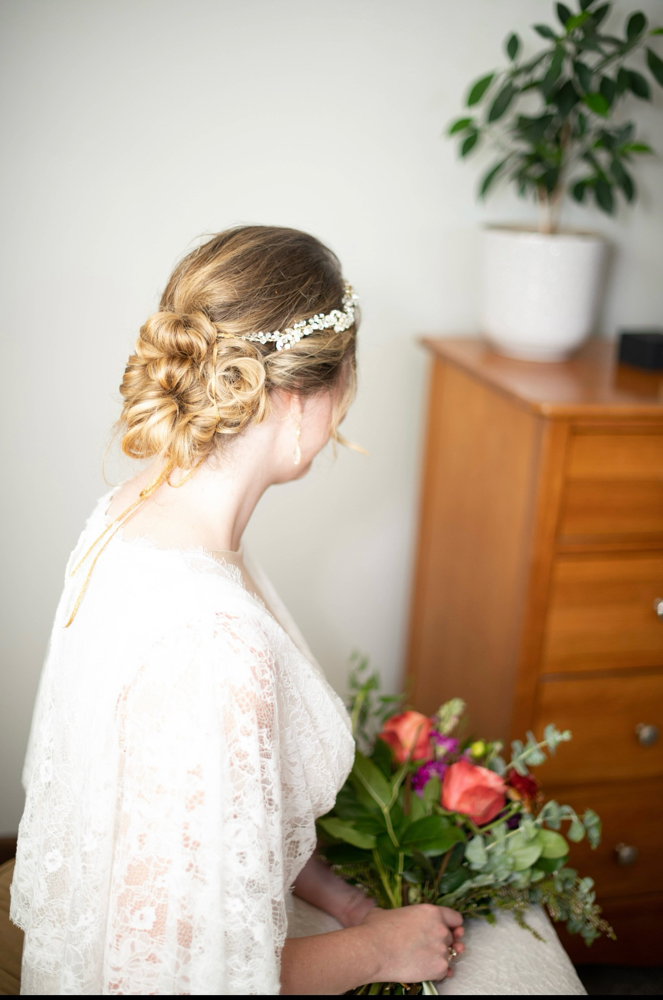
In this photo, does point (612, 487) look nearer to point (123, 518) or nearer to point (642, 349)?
point (642, 349)

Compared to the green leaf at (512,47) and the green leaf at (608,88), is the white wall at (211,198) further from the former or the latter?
the green leaf at (608,88)

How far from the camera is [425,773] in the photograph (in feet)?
3.43

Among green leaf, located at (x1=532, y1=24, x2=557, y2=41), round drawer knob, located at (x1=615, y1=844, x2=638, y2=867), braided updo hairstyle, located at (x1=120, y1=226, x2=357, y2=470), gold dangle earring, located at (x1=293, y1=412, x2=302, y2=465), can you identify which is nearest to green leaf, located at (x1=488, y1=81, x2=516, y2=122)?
green leaf, located at (x1=532, y1=24, x2=557, y2=41)

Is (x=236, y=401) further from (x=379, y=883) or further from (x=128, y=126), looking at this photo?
(x=128, y=126)

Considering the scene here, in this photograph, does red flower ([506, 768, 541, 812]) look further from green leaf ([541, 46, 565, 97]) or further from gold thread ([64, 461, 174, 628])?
green leaf ([541, 46, 565, 97])

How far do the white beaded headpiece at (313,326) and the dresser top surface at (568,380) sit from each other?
41 cm

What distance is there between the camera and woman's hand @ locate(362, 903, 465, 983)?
89 cm

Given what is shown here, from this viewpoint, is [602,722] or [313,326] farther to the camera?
[602,722]

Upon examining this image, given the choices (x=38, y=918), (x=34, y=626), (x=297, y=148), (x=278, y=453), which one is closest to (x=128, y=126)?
(x=297, y=148)

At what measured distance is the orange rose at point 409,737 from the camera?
3.52 ft

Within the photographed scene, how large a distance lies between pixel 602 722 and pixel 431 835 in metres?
0.61

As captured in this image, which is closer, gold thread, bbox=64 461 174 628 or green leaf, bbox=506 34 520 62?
gold thread, bbox=64 461 174 628

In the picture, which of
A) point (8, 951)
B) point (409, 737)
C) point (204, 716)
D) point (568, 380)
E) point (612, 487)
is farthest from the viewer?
point (568, 380)

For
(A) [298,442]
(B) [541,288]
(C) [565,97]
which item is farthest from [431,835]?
(C) [565,97]
